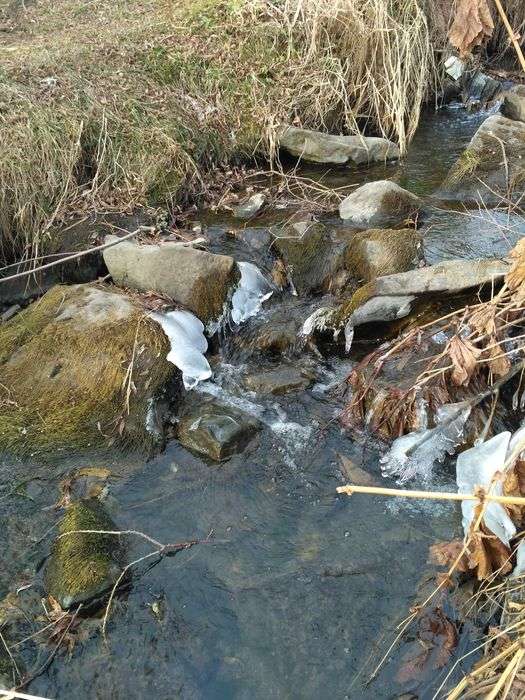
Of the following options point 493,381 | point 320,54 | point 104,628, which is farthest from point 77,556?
point 320,54

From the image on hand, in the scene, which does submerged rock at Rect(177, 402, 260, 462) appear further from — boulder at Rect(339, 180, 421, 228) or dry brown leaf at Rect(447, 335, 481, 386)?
boulder at Rect(339, 180, 421, 228)

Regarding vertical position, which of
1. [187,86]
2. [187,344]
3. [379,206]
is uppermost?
[187,86]

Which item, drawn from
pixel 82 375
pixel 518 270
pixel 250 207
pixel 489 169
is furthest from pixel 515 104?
pixel 82 375

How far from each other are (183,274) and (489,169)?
3.59 m

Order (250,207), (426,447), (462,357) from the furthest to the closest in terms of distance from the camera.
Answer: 1. (250,207)
2. (426,447)
3. (462,357)

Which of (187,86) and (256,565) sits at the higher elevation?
(187,86)

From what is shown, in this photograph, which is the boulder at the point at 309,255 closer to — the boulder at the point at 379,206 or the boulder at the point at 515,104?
the boulder at the point at 379,206

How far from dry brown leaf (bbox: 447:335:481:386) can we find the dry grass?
3761 millimetres

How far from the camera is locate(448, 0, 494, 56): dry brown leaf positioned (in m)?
2.47

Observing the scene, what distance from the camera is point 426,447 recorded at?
3.77 metres

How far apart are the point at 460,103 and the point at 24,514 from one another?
7.87 meters

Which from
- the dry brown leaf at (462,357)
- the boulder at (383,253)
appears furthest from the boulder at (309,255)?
the dry brown leaf at (462,357)

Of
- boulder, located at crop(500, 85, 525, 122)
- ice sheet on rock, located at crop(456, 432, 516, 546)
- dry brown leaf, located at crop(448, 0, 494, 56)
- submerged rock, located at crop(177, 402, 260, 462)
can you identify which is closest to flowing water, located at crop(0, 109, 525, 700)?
submerged rock, located at crop(177, 402, 260, 462)

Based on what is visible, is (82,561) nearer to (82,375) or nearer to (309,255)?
(82,375)
